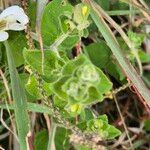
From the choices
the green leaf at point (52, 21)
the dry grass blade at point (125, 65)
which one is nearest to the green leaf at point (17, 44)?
the green leaf at point (52, 21)

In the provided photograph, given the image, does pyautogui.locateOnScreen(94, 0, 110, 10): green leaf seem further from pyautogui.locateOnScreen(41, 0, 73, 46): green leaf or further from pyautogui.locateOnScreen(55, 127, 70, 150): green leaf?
pyautogui.locateOnScreen(55, 127, 70, 150): green leaf

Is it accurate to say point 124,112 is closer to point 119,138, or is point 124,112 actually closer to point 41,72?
point 119,138

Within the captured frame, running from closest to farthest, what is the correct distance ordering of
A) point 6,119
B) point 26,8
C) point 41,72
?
point 41,72
point 26,8
point 6,119

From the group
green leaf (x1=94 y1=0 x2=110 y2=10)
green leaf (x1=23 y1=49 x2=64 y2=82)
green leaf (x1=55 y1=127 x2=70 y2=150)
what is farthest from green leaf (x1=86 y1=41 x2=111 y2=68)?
green leaf (x1=23 y1=49 x2=64 y2=82)

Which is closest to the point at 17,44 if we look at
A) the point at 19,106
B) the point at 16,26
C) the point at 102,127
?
the point at 16,26

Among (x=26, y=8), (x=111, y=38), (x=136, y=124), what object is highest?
(x=26, y=8)

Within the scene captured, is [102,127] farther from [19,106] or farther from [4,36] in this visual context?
[4,36]

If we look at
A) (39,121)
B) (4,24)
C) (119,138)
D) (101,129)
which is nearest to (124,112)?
(119,138)
